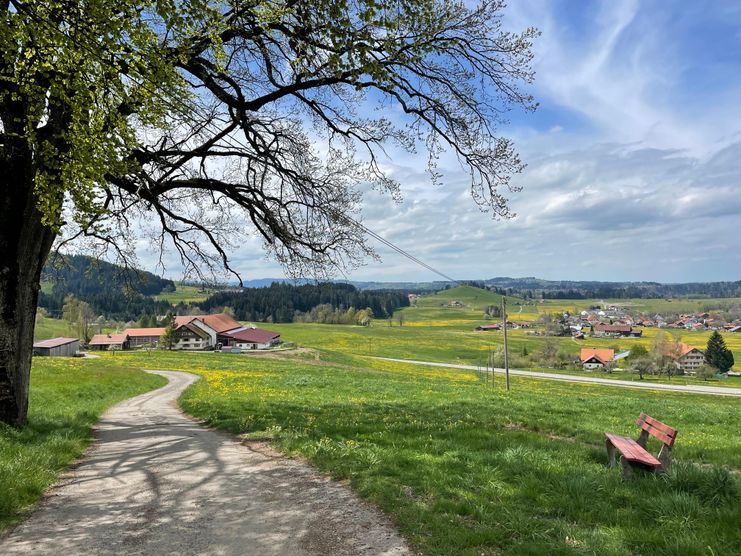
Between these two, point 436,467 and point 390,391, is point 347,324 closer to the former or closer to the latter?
point 390,391

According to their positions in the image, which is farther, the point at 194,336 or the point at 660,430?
the point at 194,336

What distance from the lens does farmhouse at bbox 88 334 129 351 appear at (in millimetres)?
111812

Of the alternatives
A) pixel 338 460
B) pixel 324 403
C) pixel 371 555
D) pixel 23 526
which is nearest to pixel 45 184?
pixel 23 526

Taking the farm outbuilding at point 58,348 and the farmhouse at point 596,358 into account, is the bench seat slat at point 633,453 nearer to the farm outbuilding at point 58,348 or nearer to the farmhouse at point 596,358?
the farm outbuilding at point 58,348

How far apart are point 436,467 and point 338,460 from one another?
5.57 ft

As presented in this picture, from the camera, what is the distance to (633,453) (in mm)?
6824

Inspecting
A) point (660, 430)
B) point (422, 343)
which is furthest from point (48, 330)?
point (660, 430)

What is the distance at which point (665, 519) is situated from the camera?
528 centimetres

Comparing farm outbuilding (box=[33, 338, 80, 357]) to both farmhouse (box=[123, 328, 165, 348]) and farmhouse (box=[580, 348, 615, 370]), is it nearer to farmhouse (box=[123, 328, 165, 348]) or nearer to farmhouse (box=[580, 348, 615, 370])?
farmhouse (box=[123, 328, 165, 348])

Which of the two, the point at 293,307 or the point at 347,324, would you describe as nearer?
the point at 347,324

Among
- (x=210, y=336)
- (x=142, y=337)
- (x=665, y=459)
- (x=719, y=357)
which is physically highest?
(x=665, y=459)

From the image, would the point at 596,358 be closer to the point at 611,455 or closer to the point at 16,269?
the point at 611,455

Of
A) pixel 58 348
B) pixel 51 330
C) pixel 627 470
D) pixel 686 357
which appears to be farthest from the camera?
pixel 51 330

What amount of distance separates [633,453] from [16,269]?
11313 mm
